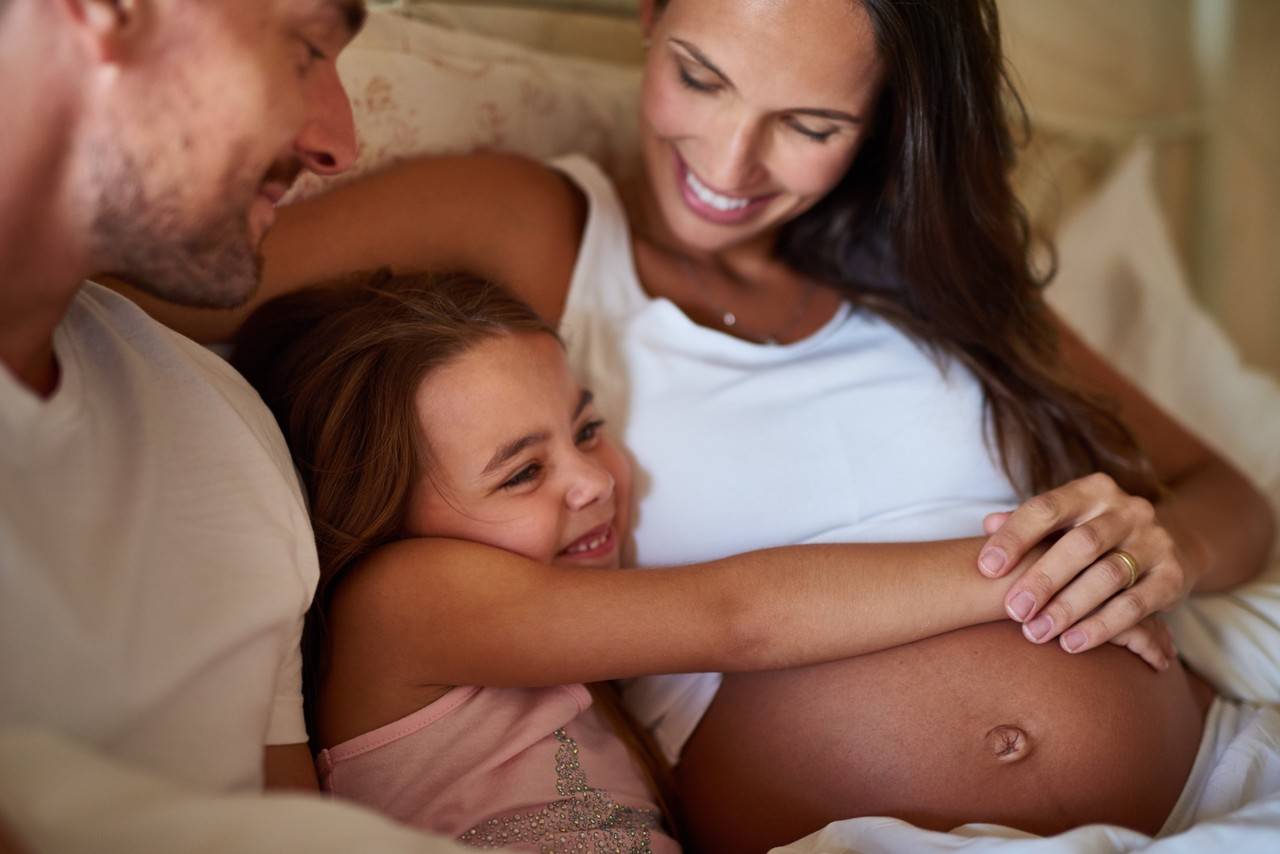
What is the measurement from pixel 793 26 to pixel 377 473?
0.76 m

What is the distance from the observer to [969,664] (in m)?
1.27

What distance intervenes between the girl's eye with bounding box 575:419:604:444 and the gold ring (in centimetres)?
67

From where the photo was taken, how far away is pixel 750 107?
4.57 ft

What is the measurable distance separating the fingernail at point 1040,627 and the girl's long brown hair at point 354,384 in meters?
0.50

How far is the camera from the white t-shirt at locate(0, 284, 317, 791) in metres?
0.83

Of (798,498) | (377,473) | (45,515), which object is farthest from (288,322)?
(798,498)

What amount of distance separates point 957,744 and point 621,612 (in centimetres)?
44

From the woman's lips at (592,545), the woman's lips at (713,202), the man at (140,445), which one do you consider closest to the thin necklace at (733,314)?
the woman's lips at (713,202)

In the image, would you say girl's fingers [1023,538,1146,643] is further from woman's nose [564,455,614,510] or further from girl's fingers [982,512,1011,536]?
woman's nose [564,455,614,510]

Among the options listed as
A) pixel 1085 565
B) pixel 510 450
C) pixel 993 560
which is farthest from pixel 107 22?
pixel 1085 565

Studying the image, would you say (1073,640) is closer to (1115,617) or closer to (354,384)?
(1115,617)

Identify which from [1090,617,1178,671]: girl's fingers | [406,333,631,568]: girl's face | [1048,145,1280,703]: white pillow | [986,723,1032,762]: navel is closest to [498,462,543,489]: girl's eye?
[406,333,631,568]: girl's face

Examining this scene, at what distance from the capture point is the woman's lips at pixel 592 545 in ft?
4.46

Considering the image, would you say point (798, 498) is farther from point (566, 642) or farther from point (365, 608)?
point (365, 608)
